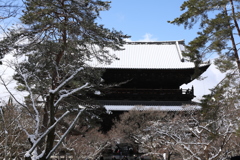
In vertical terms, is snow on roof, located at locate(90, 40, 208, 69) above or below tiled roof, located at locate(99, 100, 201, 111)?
above

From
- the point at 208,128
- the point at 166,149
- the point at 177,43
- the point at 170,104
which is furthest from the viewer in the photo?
the point at 177,43

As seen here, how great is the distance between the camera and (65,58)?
11.9 metres

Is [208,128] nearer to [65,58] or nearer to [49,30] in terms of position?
[65,58]

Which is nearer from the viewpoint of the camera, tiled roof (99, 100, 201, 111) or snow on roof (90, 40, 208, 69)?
tiled roof (99, 100, 201, 111)

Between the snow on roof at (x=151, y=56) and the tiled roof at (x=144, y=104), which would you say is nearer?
the tiled roof at (x=144, y=104)

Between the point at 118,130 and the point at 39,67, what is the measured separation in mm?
8078

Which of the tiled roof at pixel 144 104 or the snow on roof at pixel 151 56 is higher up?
the snow on roof at pixel 151 56

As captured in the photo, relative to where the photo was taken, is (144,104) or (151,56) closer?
(144,104)

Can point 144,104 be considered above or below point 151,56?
below

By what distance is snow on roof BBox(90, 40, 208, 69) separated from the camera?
2270 centimetres

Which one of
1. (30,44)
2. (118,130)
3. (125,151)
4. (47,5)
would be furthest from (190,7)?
(125,151)

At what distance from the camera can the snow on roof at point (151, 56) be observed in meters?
22.7

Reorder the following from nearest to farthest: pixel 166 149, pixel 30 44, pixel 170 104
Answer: pixel 30 44 < pixel 166 149 < pixel 170 104

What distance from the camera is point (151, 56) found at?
24.8 meters
